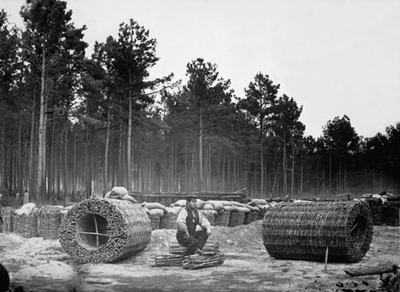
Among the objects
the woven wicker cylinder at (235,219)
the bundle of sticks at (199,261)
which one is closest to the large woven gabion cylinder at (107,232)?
the bundle of sticks at (199,261)

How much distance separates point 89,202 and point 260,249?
6.60 meters

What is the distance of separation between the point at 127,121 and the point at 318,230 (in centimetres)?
2766

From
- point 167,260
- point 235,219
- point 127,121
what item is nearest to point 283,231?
point 167,260

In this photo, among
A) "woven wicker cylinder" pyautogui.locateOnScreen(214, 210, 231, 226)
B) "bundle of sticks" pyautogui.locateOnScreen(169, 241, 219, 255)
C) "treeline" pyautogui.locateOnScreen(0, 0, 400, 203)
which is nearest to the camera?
"bundle of sticks" pyautogui.locateOnScreen(169, 241, 219, 255)

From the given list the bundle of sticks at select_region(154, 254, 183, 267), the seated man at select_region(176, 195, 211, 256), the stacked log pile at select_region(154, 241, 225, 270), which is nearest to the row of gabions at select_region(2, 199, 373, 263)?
the bundle of sticks at select_region(154, 254, 183, 267)

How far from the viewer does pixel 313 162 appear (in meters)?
75.6

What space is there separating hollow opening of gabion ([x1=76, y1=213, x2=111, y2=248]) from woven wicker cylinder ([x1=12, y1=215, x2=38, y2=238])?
3250 millimetres

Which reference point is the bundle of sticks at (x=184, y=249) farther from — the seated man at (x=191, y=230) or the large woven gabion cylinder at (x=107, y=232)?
the large woven gabion cylinder at (x=107, y=232)

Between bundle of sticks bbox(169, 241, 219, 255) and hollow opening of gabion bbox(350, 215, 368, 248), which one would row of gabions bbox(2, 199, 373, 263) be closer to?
hollow opening of gabion bbox(350, 215, 368, 248)

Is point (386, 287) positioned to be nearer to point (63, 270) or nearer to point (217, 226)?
point (63, 270)

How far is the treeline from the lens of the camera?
98.7ft

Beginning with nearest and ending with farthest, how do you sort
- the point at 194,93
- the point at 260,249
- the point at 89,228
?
the point at 89,228 < the point at 260,249 < the point at 194,93

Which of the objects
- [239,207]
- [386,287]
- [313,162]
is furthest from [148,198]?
[313,162]

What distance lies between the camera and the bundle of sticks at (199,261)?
11297mm
